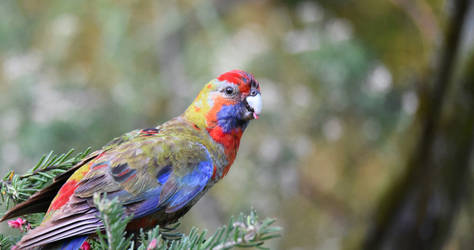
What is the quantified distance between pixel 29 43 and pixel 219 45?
1.43 m

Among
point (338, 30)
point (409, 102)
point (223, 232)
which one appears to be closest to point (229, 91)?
point (223, 232)

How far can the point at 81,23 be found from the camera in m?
3.25

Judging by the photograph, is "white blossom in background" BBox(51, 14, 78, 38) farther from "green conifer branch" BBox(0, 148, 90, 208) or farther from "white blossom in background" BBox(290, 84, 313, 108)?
"green conifer branch" BBox(0, 148, 90, 208)

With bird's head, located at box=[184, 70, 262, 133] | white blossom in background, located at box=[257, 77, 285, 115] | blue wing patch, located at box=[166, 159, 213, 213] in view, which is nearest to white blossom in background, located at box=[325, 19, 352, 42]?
white blossom in background, located at box=[257, 77, 285, 115]

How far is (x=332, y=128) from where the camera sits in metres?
3.47

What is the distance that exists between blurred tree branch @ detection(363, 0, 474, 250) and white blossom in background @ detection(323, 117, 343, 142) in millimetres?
569

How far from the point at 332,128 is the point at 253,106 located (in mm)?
1781

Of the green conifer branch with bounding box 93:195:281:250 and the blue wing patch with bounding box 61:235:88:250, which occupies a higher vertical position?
the blue wing patch with bounding box 61:235:88:250

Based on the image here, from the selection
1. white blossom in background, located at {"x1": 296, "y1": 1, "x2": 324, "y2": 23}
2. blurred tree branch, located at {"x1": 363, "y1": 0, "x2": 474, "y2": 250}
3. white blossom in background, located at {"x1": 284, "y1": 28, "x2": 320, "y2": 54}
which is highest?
white blossom in background, located at {"x1": 296, "y1": 1, "x2": 324, "y2": 23}

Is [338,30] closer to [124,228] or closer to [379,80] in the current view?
[379,80]

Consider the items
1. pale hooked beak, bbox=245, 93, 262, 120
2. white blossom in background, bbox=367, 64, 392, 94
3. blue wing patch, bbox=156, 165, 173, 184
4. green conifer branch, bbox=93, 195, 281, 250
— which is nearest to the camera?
green conifer branch, bbox=93, 195, 281, 250

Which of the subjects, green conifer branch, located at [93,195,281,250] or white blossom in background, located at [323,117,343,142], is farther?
white blossom in background, located at [323,117,343,142]

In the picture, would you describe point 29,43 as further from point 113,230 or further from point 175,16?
point 113,230

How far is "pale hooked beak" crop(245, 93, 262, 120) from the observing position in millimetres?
1797
